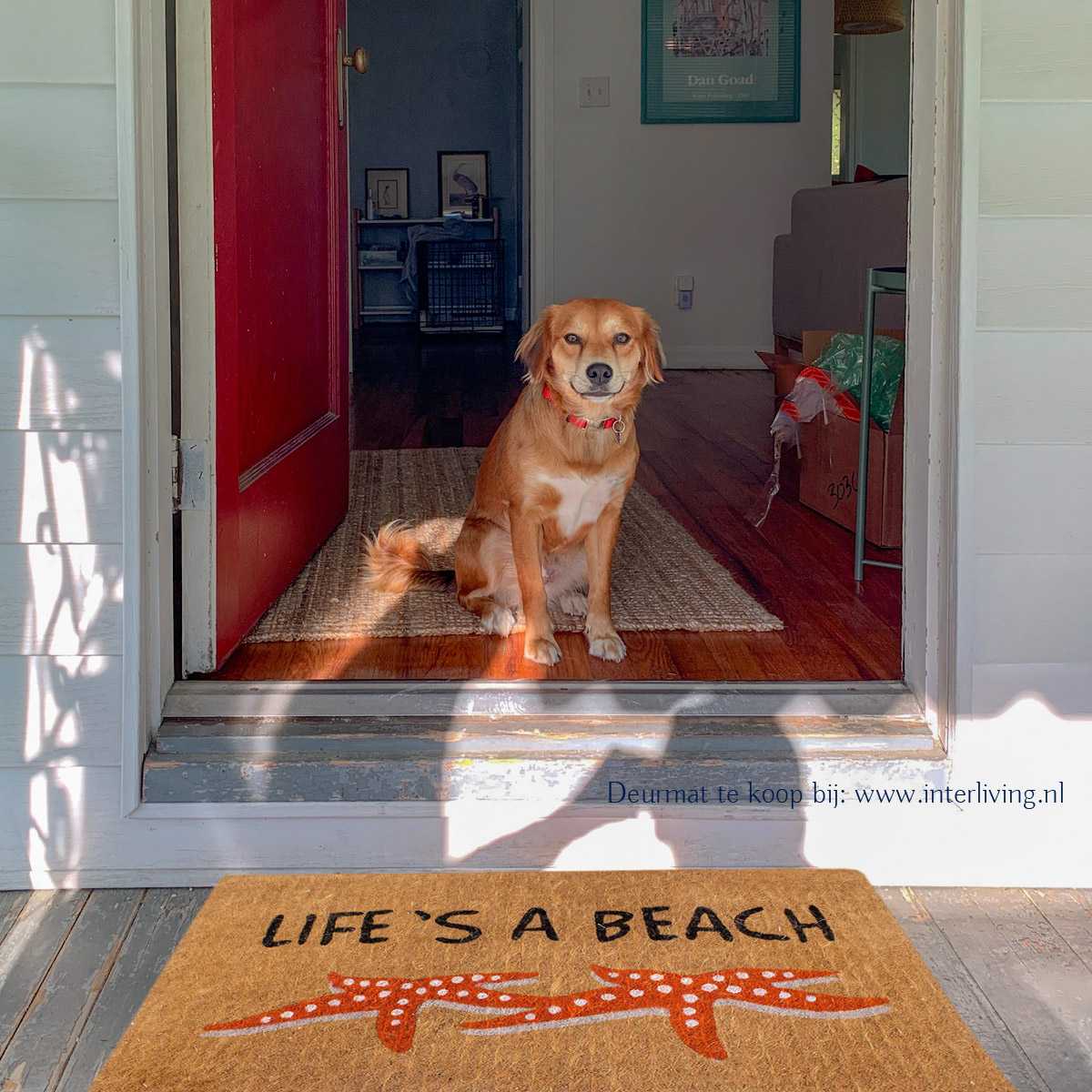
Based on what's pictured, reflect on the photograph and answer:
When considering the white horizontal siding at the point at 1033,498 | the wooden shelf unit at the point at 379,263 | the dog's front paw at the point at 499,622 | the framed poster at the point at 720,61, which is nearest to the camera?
the white horizontal siding at the point at 1033,498

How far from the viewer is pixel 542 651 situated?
2.28m

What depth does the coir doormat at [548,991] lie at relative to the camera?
1.27m

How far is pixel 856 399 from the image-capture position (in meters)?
3.22

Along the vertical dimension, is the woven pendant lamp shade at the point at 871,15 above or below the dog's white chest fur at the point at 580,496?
above

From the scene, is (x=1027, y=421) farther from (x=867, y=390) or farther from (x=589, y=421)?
(x=867, y=390)

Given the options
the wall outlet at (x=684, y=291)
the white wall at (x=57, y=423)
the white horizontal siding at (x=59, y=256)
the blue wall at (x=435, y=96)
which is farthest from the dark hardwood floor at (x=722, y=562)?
the blue wall at (x=435, y=96)

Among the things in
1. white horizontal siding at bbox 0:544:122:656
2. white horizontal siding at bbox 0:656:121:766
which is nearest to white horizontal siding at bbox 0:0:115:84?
white horizontal siding at bbox 0:544:122:656

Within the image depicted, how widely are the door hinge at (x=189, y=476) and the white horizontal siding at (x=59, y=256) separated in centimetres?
26

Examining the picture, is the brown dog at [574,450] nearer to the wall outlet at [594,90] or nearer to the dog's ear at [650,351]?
the dog's ear at [650,351]

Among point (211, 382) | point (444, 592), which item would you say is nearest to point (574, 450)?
point (444, 592)

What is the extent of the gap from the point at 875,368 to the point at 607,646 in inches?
44.8

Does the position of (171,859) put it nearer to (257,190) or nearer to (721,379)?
(257,190)

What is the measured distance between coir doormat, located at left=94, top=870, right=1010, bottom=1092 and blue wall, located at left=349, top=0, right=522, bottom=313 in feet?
29.7

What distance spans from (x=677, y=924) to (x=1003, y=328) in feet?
2.75
